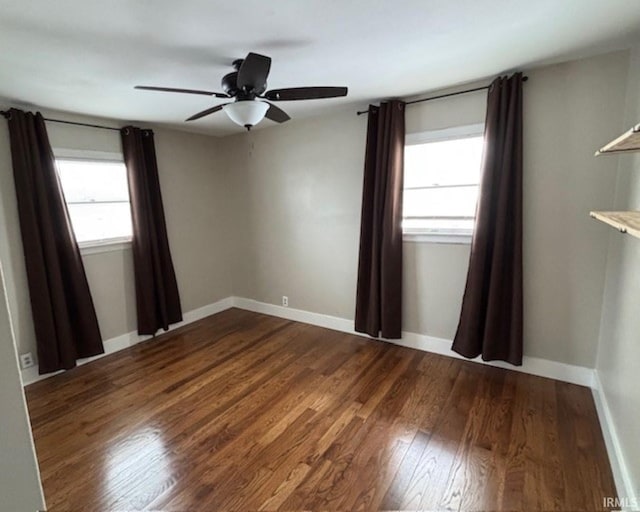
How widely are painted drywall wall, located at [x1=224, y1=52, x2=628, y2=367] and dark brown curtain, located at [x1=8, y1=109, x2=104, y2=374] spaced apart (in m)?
1.96

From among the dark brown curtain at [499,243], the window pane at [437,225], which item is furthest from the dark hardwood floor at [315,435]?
the window pane at [437,225]

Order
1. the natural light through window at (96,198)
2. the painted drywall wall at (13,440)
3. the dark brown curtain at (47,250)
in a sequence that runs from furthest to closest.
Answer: the natural light through window at (96,198) < the dark brown curtain at (47,250) < the painted drywall wall at (13,440)

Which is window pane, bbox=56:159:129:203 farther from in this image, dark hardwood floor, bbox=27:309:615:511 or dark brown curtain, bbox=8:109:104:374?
dark hardwood floor, bbox=27:309:615:511

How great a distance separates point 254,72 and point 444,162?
1950 millimetres

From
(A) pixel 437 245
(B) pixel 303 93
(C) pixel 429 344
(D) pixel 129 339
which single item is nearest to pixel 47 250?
(D) pixel 129 339

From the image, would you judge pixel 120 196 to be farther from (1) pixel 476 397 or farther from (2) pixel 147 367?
Answer: (1) pixel 476 397

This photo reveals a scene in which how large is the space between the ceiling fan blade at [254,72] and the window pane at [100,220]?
7.90ft

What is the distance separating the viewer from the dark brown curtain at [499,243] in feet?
8.07

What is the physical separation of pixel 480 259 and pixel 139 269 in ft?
11.3

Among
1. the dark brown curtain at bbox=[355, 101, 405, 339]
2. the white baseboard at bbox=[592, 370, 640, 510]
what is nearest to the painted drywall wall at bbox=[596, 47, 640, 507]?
the white baseboard at bbox=[592, 370, 640, 510]

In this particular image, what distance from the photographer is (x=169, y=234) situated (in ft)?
12.8

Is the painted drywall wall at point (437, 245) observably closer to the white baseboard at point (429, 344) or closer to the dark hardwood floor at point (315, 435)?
the white baseboard at point (429, 344)

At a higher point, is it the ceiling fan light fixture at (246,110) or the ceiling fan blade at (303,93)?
the ceiling fan blade at (303,93)

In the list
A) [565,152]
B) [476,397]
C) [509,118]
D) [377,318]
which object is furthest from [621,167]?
[377,318]
